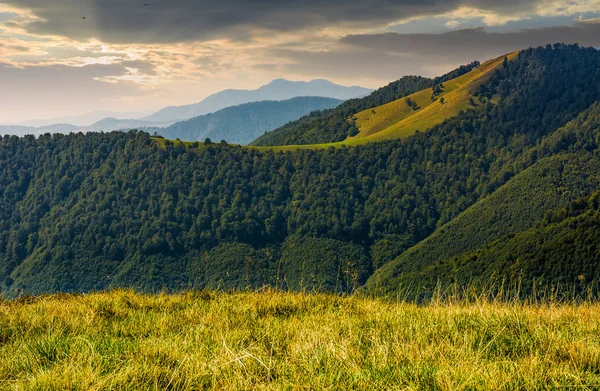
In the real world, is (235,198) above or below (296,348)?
below

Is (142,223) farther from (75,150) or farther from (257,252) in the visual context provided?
(75,150)

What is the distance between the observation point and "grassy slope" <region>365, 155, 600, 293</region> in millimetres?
132750

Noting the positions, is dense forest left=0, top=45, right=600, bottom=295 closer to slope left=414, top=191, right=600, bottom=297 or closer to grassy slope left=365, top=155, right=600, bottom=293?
grassy slope left=365, top=155, right=600, bottom=293

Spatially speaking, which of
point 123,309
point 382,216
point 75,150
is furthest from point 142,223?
point 123,309

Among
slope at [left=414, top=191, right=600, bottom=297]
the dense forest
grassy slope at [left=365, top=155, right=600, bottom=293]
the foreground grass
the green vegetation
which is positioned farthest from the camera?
the dense forest

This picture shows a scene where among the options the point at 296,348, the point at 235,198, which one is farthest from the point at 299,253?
the point at 296,348

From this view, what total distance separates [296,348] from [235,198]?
164432mm

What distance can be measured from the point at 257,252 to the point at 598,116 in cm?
15946

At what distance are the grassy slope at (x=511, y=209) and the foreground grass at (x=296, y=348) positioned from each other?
4931 inches

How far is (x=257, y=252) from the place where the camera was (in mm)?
151000

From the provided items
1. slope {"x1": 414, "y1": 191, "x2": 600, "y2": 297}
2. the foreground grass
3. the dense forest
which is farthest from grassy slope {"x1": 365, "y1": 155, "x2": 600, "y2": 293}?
the foreground grass

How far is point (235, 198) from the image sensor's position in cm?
16650

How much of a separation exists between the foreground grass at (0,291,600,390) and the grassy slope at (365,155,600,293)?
→ 4931 inches

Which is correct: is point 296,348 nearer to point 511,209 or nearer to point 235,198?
point 511,209
